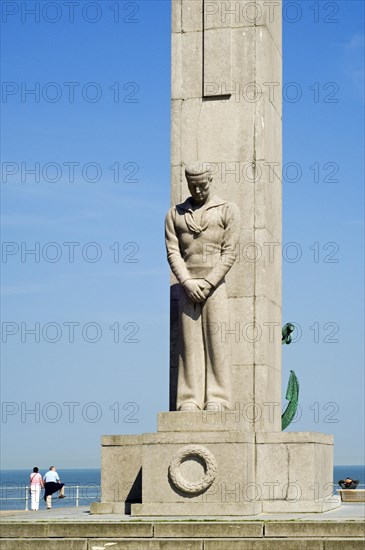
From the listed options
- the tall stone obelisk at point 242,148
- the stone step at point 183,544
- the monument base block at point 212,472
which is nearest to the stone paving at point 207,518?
the monument base block at point 212,472

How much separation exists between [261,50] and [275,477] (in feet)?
21.4

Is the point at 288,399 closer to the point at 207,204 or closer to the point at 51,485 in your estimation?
the point at 207,204

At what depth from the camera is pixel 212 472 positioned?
17984 millimetres

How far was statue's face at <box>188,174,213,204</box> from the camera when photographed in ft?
61.6

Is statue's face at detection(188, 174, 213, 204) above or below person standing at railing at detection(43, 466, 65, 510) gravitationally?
above

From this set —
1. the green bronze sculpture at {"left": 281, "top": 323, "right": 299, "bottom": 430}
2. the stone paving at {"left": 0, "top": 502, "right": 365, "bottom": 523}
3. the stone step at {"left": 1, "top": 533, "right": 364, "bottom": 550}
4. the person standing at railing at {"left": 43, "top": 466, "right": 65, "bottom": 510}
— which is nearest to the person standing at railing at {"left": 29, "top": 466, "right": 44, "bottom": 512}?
the person standing at railing at {"left": 43, "top": 466, "right": 65, "bottom": 510}

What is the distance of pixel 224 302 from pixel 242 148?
8.75 ft

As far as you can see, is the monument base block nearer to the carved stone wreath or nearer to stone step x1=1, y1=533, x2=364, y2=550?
the carved stone wreath

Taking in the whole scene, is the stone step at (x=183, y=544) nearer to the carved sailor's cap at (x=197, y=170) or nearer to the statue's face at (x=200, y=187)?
the statue's face at (x=200, y=187)

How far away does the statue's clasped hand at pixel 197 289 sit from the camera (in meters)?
18.6

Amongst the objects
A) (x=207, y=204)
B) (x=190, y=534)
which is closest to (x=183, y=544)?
(x=190, y=534)

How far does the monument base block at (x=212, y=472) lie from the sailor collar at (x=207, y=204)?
9.79 ft

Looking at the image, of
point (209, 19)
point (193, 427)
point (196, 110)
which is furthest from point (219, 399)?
point (209, 19)

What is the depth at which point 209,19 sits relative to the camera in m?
20.4
